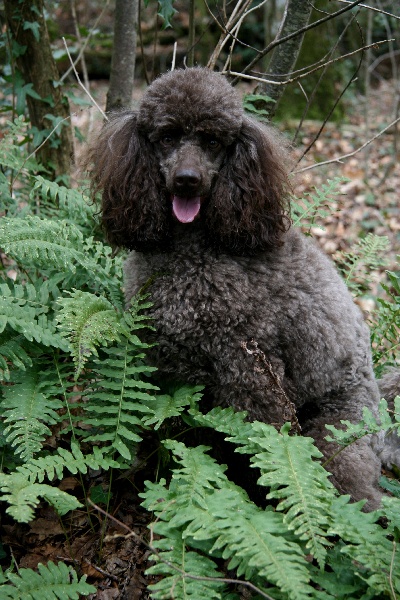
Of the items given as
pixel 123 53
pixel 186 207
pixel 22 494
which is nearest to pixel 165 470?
pixel 22 494

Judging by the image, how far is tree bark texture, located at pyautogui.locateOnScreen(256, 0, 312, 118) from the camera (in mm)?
4353

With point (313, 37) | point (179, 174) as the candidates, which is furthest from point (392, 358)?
point (313, 37)

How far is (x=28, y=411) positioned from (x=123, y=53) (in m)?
3.23

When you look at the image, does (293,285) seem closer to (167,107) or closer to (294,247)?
(294,247)

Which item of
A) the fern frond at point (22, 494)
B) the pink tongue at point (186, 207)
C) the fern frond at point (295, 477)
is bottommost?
the fern frond at point (22, 494)

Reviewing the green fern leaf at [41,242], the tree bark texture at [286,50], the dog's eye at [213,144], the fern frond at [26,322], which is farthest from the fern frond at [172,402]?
the tree bark texture at [286,50]

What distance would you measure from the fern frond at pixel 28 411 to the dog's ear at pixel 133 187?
917mm

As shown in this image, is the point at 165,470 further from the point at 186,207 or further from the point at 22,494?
the point at 186,207

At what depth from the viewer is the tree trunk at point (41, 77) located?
175 inches

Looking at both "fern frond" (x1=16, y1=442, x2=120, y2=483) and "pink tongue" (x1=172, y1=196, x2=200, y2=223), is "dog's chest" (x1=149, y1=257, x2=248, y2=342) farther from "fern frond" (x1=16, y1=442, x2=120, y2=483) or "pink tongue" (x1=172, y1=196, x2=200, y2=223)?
"fern frond" (x1=16, y1=442, x2=120, y2=483)

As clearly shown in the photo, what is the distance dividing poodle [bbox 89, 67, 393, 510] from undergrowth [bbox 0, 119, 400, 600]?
0.23m

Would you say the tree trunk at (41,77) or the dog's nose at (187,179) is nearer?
the dog's nose at (187,179)

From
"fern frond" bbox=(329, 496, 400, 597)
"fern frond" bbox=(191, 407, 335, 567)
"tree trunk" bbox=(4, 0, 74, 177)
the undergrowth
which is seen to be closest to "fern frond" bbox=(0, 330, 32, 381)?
the undergrowth

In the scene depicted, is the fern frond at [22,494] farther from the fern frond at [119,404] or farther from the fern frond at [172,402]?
the fern frond at [172,402]
